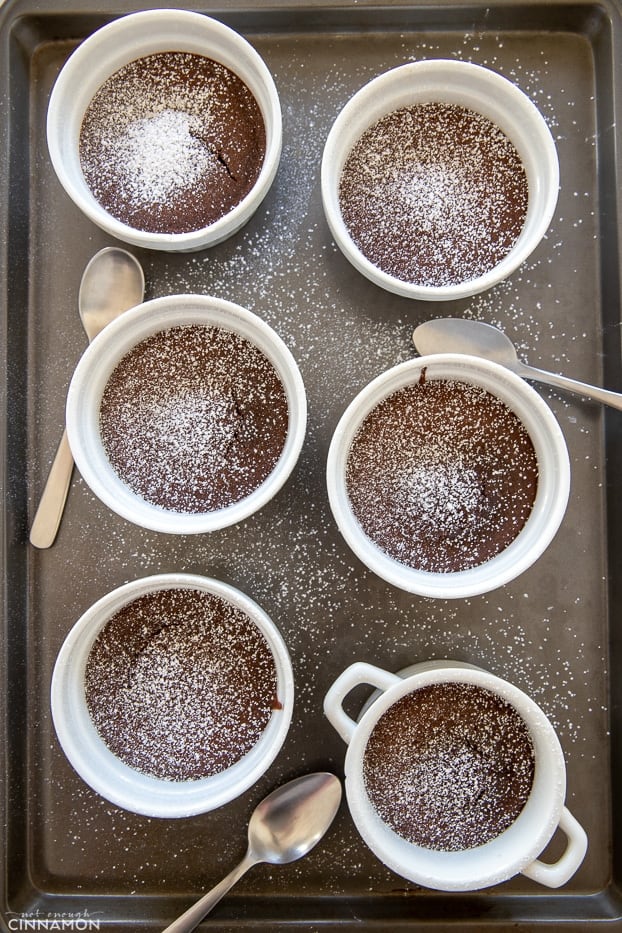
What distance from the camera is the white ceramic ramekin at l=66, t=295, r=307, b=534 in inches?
44.3

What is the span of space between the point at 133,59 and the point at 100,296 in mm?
439

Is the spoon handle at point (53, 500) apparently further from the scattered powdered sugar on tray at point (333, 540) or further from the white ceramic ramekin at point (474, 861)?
the white ceramic ramekin at point (474, 861)

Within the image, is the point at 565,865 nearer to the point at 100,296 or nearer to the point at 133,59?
the point at 100,296

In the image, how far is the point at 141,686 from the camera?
1253mm

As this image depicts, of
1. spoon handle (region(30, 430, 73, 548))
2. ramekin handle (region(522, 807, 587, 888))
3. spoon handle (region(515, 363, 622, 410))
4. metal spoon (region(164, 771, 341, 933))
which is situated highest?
spoon handle (region(515, 363, 622, 410))

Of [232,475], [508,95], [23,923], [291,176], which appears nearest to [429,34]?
[508,95]

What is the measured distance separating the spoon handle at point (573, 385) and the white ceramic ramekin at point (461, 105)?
0.63 ft

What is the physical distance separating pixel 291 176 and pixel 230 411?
49 centimetres

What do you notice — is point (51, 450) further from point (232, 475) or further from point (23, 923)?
point (23, 923)

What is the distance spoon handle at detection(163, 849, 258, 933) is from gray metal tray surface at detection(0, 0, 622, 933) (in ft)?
0.32

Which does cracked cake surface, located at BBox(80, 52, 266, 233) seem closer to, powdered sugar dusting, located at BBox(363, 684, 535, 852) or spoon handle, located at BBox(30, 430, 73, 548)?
spoon handle, located at BBox(30, 430, 73, 548)

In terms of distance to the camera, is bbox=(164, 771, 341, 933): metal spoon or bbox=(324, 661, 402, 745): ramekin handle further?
bbox=(164, 771, 341, 933): metal spoon

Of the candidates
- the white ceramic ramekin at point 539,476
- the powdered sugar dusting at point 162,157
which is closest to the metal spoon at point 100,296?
the powdered sugar dusting at point 162,157

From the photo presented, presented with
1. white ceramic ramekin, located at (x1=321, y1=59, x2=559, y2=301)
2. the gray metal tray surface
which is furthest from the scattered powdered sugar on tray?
white ceramic ramekin, located at (x1=321, y1=59, x2=559, y2=301)
